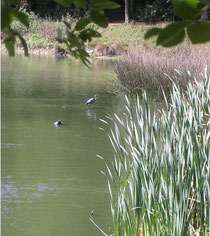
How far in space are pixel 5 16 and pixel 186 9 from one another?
269mm

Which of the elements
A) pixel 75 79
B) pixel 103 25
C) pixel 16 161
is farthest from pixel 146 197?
pixel 75 79

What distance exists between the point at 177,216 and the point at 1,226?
2160mm

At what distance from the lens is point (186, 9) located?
0.63m

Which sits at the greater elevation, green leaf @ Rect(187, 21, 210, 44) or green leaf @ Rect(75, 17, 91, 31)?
green leaf @ Rect(75, 17, 91, 31)

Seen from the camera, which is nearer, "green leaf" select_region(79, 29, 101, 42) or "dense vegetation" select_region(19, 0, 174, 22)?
"green leaf" select_region(79, 29, 101, 42)

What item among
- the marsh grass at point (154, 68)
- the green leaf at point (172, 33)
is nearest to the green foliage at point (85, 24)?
the green leaf at point (172, 33)

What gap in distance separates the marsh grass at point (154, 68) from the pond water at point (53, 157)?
1.83ft

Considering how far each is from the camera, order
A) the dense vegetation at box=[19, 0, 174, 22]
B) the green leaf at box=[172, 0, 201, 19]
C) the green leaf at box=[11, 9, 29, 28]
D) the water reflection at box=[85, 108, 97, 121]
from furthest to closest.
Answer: the dense vegetation at box=[19, 0, 174, 22]
the water reflection at box=[85, 108, 97, 121]
the green leaf at box=[11, 9, 29, 28]
the green leaf at box=[172, 0, 201, 19]

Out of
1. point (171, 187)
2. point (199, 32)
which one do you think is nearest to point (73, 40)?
A: point (199, 32)

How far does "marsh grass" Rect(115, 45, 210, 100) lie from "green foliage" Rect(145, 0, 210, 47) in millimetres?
8061

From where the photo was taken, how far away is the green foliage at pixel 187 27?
63cm

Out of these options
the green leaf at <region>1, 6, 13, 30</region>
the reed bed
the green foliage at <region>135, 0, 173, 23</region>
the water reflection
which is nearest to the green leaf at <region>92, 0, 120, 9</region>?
the green leaf at <region>1, 6, 13, 30</region>

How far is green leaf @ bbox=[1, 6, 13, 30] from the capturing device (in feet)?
2.34

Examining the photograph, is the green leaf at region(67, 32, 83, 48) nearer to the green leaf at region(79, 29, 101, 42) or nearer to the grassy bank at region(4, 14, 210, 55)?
the green leaf at region(79, 29, 101, 42)
